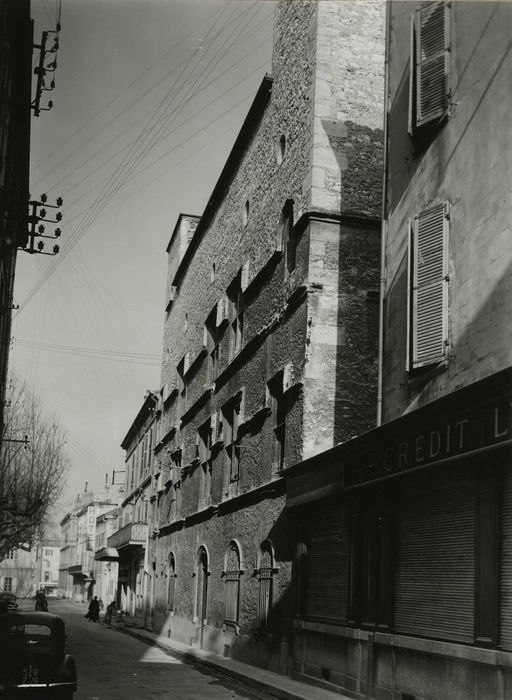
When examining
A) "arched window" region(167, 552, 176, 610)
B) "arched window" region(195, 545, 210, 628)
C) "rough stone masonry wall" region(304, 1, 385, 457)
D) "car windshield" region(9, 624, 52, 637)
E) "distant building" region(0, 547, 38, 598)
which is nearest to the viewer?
"car windshield" region(9, 624, 52, 637)

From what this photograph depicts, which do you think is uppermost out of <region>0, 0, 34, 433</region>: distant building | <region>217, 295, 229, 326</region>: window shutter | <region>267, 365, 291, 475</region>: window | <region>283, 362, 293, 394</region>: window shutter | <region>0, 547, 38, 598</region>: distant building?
<region>0, 0, 34, 433</region>: distant building

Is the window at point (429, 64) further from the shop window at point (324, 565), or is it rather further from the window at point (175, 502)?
the window at point (175, 502)

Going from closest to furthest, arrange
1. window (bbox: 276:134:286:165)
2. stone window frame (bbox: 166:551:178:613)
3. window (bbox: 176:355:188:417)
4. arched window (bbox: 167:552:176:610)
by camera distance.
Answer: window (bbox: 276:134:286:165) < stone window frame (bbox: 166:551:178:613) < arched window (bbox: 167:552:176:610) < window (bbox: 176:355:188:417)

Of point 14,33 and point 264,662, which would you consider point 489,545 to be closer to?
point 264,662

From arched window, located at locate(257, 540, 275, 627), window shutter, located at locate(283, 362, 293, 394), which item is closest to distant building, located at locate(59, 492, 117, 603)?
arched window, located at locate(257, 540, 275, 627)

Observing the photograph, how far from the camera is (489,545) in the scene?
907 cm

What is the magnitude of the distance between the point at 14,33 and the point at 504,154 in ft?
51.2

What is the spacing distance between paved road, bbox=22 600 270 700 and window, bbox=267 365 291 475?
4.26 meters

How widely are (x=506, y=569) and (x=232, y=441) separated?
45.6ft

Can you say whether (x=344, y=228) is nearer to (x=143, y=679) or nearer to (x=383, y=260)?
(x=383, y=260)

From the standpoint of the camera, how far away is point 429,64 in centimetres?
1204

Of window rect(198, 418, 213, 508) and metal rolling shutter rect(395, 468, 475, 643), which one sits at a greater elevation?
window rect(198, 418, 213, 508)

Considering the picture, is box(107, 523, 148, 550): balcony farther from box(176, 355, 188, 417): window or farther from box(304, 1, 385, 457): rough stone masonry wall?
box(304, 1, 385, 457): rough stone masonry wall

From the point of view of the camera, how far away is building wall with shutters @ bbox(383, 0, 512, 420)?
996 cm
